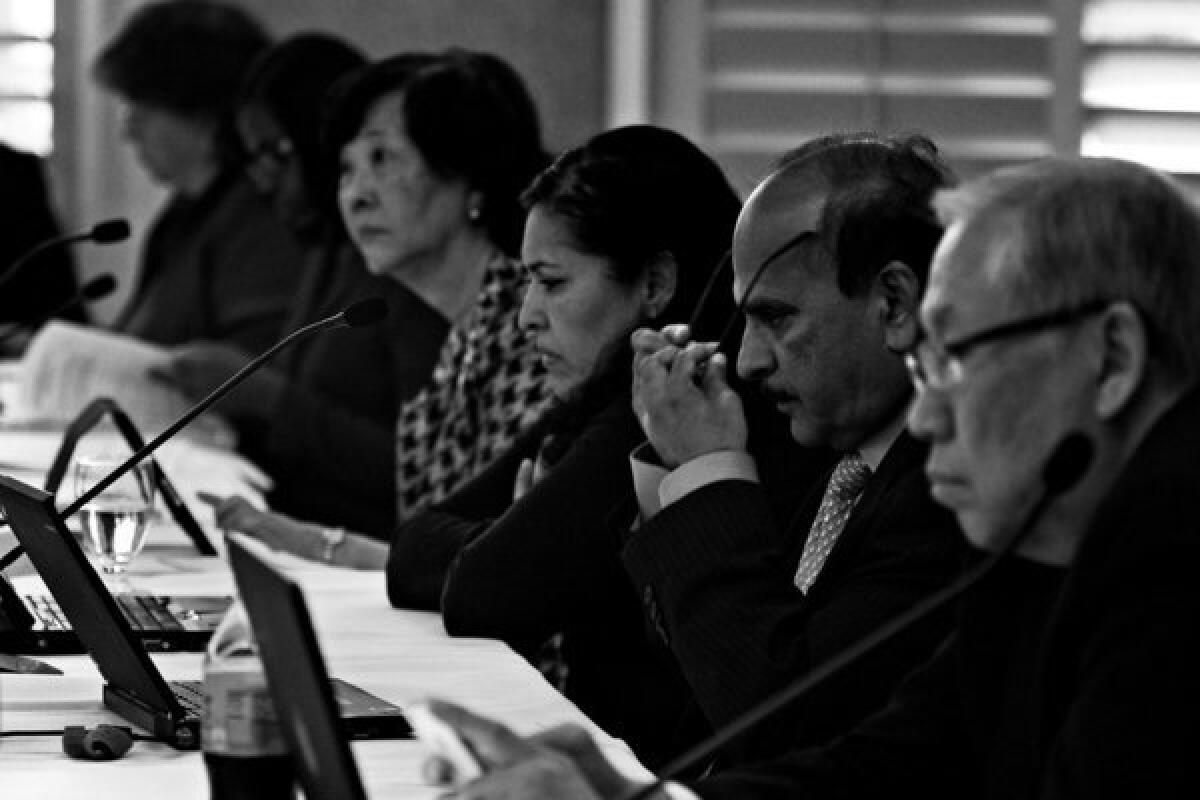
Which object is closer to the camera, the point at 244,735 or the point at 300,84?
the point at 244,735

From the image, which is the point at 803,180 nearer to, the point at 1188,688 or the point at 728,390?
the point at 728,390

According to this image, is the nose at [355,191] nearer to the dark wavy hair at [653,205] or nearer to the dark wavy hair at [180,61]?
the dark wavy hair at [653,205]

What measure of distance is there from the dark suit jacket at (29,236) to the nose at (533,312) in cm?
401

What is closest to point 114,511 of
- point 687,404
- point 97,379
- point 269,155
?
point 687,404

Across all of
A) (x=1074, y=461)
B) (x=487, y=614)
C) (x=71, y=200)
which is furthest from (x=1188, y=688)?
(x=71, y=200)

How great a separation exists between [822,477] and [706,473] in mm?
229

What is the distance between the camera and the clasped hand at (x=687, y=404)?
2.04 metres

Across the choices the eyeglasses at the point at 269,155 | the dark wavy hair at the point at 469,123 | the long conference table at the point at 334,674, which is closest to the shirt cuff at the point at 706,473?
the long conference table at the point at 334,674

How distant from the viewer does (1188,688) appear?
1.25 metres

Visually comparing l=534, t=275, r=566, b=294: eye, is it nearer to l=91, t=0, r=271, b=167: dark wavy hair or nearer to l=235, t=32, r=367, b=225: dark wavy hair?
l=235, t=32, r=367, b=225: dark wavy hair

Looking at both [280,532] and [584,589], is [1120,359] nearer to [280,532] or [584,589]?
[584,589]

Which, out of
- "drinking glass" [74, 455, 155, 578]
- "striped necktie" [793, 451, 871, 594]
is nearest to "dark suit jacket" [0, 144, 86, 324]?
"drinking glass" [74, 455, 155, 578]

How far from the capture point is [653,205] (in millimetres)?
2551

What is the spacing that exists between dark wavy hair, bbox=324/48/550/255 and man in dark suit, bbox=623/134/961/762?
5.16 feet
